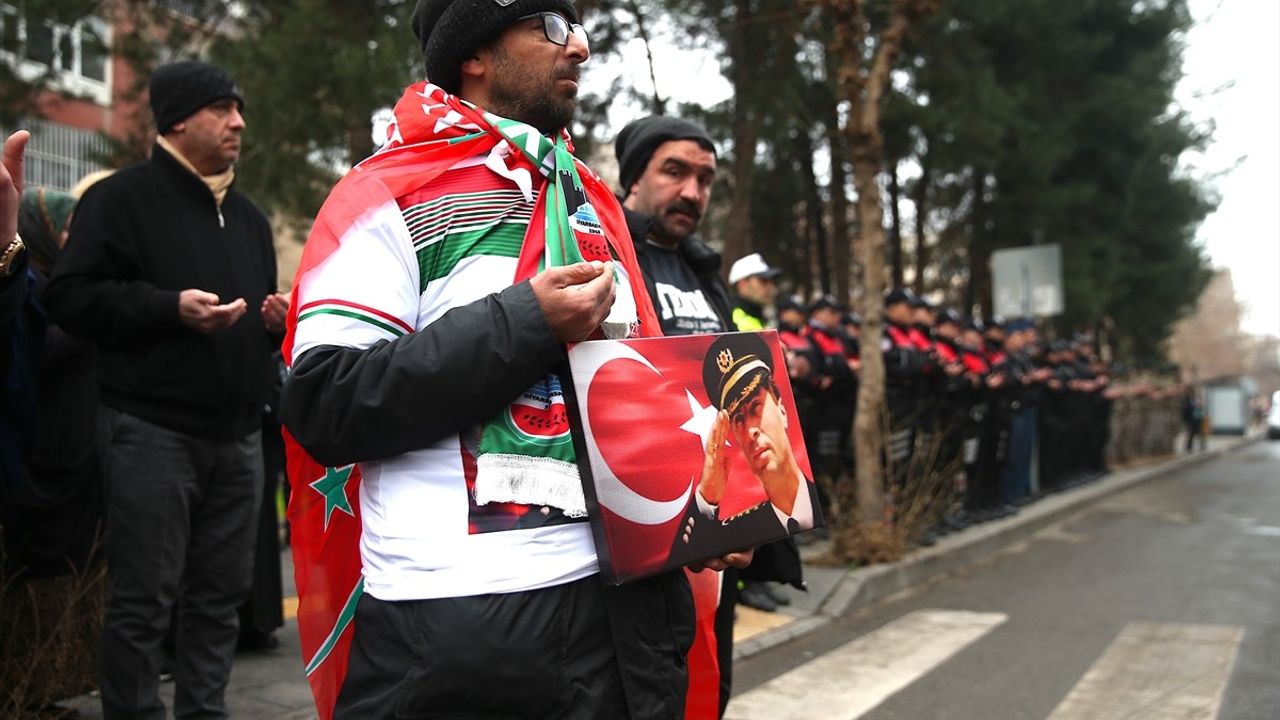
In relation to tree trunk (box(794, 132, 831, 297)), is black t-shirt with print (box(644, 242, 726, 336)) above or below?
below

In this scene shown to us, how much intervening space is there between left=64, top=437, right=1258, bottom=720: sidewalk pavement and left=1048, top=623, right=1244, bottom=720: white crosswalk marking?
→ 1.54 m

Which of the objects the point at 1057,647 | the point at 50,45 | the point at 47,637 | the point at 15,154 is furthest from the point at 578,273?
the point at 50,45

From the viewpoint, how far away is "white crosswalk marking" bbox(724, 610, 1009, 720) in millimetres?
4672

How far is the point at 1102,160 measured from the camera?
2023 cm

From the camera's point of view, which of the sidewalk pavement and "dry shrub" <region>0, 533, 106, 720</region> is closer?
"dry shrub" <region>0, 533, 106, 720</region>

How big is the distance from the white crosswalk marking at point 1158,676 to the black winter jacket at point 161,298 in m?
3.51

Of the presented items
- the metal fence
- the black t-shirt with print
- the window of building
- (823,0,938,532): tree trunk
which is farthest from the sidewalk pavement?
the metal fence

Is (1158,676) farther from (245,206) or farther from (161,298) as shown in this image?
(161,298)

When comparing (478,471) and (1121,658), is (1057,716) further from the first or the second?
(478,471)

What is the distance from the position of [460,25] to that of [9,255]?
45.6 inches

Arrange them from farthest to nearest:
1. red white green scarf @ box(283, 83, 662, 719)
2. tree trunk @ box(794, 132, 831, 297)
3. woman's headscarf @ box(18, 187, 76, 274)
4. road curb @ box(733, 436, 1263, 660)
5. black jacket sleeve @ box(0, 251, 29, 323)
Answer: tree trunk @ box(794, 132, 831, 297) → road curb @ box(733, 436, 1263, 660) → woman's headscarf @ box(18, 187, 76, 274) → black jacket sleeve @ box(0, 251, 29, 323) → red white green scarf @ box(283, 83, 662, 719)

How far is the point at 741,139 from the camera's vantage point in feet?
40.3

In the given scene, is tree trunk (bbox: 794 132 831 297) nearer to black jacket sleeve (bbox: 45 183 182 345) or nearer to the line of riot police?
the line of riot police

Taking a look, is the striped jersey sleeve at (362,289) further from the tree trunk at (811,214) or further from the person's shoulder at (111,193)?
the tree trunk at (811,214)
